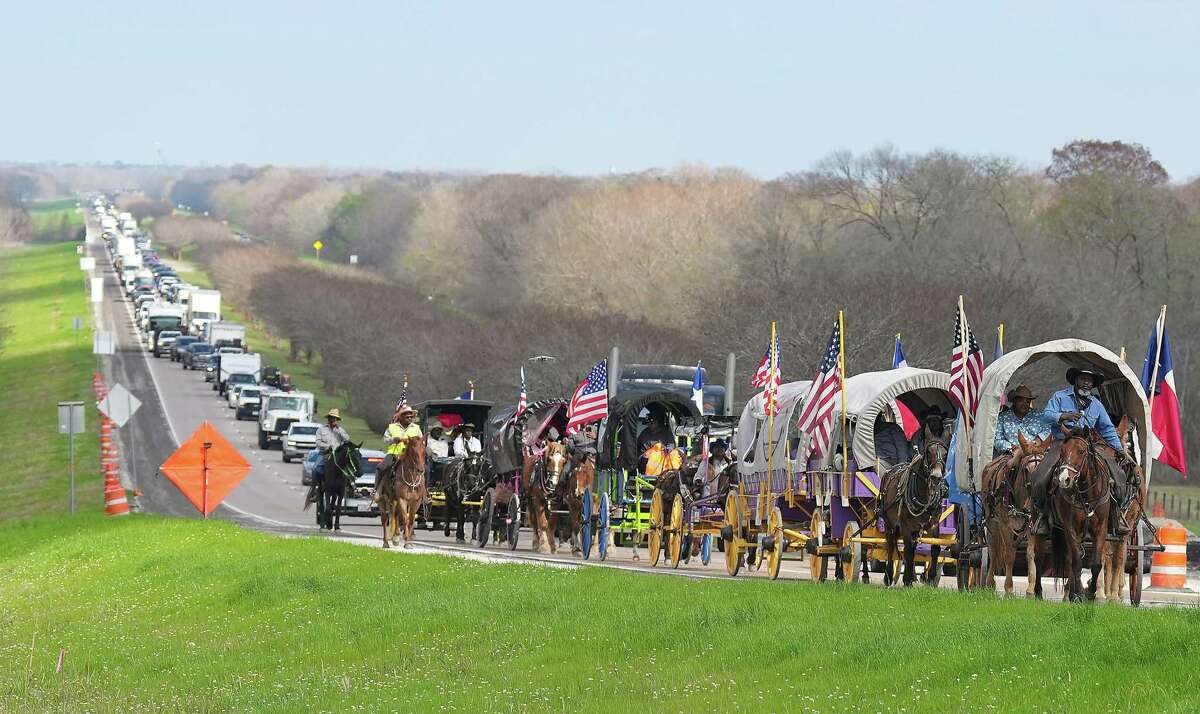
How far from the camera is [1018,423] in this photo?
921 inches

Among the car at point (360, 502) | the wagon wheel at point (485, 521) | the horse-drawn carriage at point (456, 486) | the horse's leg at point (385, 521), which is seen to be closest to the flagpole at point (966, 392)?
the horse's leg at point (385, 521)

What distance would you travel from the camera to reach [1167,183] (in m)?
111

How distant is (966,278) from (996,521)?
58553mm

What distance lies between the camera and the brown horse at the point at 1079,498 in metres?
20.3

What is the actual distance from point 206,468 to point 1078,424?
20.2 meters

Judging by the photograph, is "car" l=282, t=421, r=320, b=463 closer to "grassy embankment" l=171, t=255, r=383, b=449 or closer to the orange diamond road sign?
"grassy embankment" l=171, t=255, r=383, b=449

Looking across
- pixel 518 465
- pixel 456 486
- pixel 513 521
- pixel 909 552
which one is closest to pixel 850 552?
pixel 909 552

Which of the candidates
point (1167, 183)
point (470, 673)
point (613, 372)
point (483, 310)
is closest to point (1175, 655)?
point (470, 673)

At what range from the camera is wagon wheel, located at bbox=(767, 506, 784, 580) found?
2661 cm

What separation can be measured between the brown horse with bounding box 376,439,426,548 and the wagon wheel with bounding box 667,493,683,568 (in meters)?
5.17

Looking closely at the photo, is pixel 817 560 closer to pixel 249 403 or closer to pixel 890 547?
pixel 890 547

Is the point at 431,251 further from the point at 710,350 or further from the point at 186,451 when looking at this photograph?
the point at 186,451

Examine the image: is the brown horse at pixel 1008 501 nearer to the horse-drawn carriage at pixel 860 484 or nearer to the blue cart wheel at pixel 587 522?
the horse-drawn carriage at pixel 860 484

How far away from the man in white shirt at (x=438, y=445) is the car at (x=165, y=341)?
9489 cm
